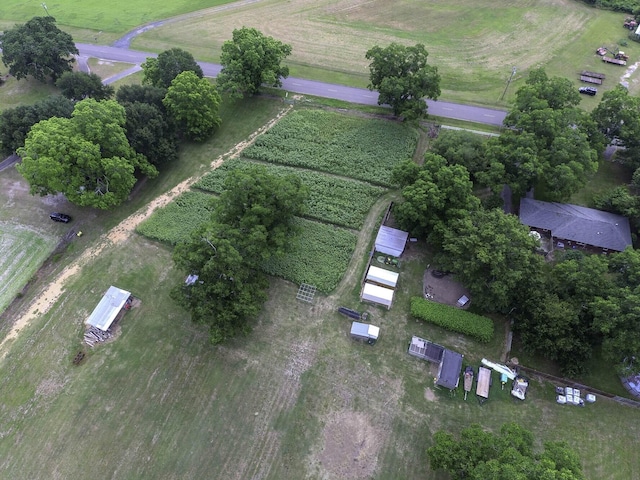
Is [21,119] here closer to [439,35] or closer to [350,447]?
[350,447]

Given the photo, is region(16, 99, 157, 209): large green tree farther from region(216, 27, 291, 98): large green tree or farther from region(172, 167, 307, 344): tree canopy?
region(216, 27, 291, 98): large green tree

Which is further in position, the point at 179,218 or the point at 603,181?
the point at 603,181

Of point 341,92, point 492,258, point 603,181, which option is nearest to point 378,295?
point 492,258

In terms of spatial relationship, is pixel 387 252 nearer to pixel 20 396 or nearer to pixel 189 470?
pixel 189 470

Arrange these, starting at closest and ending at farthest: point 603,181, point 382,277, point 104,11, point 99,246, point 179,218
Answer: point 382,277, point 99,246, point 179,218, point 603,181, point 104,11

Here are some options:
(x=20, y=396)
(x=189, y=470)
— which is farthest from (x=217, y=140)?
(x=189, y=470)

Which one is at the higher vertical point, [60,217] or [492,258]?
[492,258]

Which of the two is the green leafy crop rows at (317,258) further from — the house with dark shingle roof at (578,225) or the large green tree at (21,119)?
the large green tree at (21,119)

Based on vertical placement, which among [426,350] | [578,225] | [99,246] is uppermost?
[578,225]
